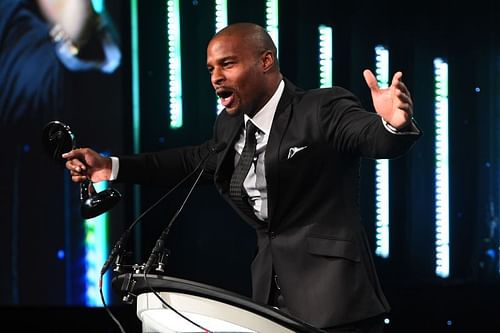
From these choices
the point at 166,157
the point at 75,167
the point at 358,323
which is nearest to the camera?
the point at 358,323

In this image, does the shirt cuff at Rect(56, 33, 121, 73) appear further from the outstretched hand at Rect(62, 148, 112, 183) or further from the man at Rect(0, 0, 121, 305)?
the outstretched hand at Rect(62, 148, 112, 183)

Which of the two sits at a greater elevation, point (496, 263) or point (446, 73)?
point (446, 73)

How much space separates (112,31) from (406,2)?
5.16 ft

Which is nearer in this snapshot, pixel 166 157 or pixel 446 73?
pixel 166 157

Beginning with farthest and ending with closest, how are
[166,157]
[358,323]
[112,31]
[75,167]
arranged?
[112,31] < [166,157] < [75,167] < [358,323]

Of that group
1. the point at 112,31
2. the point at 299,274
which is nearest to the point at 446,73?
the point at 112,31

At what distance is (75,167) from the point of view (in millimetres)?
2457

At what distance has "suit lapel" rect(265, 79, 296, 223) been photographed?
7.33 feet

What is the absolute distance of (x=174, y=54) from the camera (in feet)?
14.2

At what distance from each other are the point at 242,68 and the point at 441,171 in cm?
229

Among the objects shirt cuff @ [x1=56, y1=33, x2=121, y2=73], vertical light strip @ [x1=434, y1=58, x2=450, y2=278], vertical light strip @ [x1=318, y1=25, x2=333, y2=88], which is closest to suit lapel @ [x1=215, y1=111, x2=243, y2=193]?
vertical light strip @ [x1=318, y1=25, x2=333, y2=88]

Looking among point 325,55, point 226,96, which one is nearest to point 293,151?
point 226,96

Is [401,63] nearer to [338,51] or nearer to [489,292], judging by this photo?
[338,51]

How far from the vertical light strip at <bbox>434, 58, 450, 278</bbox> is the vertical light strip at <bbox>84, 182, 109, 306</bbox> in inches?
70.4
